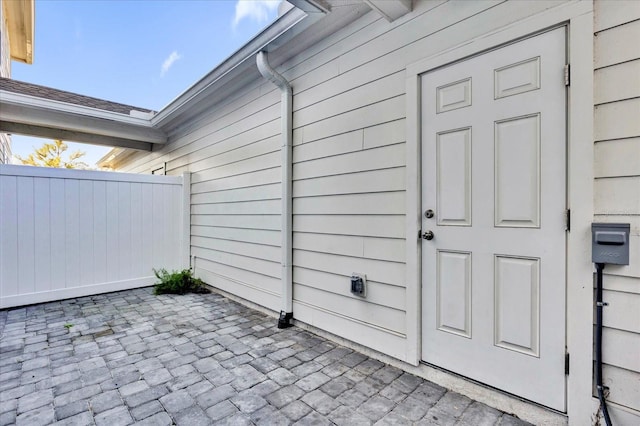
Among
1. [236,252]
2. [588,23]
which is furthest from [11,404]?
[588,23]

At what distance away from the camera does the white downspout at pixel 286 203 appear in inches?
122

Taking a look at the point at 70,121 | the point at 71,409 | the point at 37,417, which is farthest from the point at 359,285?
the point at 70,121

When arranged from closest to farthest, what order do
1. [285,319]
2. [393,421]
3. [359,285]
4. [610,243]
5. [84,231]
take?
[610,243], [393,421], [359,285], [285,319], [84,231]

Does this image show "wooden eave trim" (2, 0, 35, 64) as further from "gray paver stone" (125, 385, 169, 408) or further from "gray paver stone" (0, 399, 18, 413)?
"gray paver stone" (125, 385, 169, 408)

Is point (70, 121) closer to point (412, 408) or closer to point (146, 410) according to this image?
point (146, 410)

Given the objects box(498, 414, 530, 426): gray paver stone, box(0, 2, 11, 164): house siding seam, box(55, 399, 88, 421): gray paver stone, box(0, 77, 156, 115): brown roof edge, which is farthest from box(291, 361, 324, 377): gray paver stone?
box(0, 2, 11, 164): house siding seam

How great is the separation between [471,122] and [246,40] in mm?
2318

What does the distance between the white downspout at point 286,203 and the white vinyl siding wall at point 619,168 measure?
7.57ft

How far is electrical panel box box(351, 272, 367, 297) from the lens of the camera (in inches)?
95.7

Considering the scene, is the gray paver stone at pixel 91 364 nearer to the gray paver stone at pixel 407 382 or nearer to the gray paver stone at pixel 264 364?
the gray paver stone at pixel 264 364

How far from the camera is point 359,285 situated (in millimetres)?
2434

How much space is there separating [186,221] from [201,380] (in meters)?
3.57

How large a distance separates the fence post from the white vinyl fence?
0.02 meters

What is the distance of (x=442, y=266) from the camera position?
1995 millimetres
